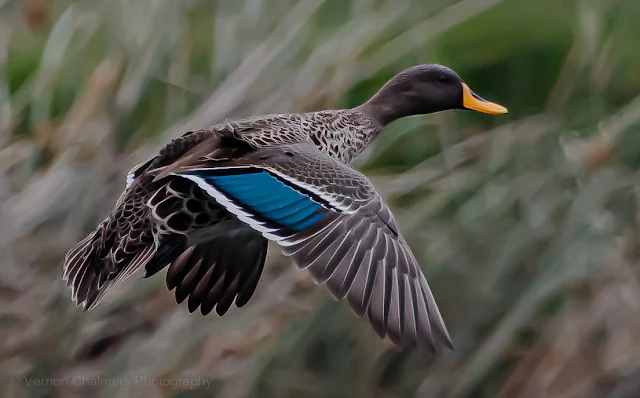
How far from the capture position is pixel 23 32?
193 cm

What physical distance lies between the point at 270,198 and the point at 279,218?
0.11ft

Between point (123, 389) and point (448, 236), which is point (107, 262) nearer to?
point (123, 389)

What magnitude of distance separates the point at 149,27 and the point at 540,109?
0.69 metres

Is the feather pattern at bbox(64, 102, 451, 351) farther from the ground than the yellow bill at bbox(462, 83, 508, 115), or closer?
farther from the ground

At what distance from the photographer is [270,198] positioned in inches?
52.8

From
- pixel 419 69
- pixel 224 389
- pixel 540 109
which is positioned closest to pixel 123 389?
pixel 224 389

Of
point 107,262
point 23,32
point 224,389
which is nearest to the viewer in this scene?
point 107,262

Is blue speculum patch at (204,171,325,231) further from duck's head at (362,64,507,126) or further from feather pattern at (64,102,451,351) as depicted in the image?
duck's head at (362,64,507,126)

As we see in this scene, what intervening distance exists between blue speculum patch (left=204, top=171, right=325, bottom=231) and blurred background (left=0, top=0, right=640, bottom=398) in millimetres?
426

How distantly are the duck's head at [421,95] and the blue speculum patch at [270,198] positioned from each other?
0.34 m

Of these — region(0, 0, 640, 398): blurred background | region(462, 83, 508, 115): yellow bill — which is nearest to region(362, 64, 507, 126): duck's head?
region(462, 83, 508, 115): yellow bill

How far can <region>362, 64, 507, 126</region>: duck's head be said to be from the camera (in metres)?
1.64

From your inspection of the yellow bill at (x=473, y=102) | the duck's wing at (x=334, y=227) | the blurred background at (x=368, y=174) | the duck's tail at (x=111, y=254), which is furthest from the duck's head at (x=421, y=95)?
the duck's tail at (x=111, y=254)

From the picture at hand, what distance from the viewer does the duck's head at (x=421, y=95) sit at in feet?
5.37
